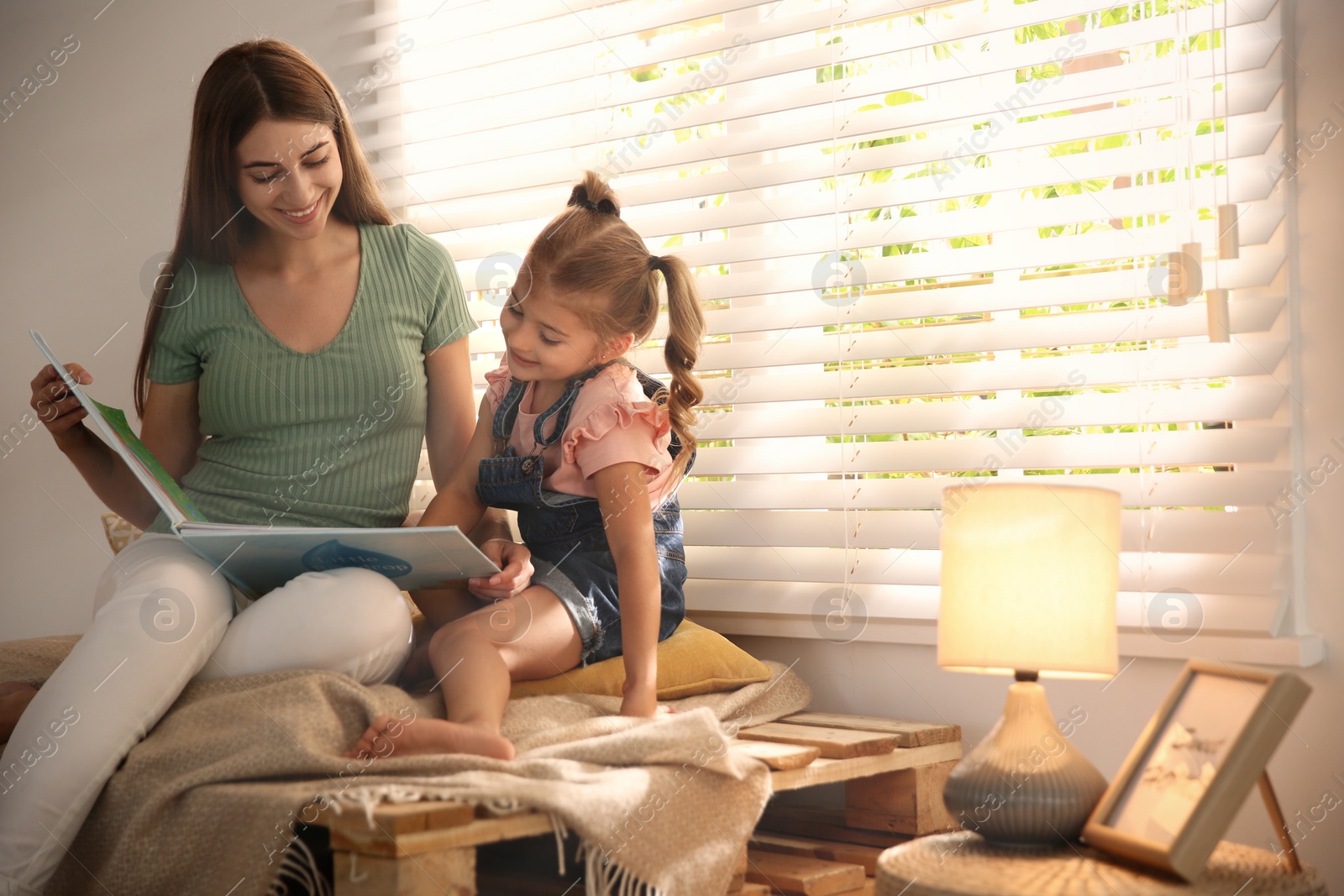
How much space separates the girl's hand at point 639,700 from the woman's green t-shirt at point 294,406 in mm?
481

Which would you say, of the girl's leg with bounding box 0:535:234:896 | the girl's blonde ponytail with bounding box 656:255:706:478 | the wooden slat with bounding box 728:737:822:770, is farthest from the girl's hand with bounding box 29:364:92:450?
the wooden slat with bounding box 728:737:822:770

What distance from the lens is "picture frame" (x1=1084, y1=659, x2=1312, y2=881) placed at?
951 mm

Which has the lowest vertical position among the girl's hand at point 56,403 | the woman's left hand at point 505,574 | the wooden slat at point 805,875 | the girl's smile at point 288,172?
the wooden slat at point 805,875

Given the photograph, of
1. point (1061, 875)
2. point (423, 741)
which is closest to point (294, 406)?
point (423, 741)

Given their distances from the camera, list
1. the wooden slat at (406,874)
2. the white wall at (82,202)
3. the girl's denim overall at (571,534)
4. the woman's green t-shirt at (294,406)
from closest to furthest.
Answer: the wooden slat at (406,874), the girl's denim overall at (571,534), the woman's green t-shirt at (294,406), the white wall at (82,202)

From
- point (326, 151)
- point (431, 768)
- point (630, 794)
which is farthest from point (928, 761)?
point (326, 151)

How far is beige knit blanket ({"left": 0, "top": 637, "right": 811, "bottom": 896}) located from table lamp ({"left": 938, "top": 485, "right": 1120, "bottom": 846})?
238mm

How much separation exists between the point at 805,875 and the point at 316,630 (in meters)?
0.60

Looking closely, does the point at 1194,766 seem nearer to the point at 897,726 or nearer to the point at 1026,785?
the point at 1026,785

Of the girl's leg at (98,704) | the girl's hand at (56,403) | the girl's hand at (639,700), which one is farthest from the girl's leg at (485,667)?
the girl's hand at (56,403)

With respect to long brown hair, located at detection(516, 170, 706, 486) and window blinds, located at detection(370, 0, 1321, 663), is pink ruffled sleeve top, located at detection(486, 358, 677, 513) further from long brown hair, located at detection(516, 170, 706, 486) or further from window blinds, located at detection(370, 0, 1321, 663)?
window blinds, located at detection(370, 0, 1321, 663)

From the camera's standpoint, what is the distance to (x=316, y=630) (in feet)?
4.02

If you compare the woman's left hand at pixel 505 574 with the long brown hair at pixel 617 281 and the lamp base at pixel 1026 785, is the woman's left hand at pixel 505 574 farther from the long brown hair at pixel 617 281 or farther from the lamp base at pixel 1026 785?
the lamp base at pixel 1026 785

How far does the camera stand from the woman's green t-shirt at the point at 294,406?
1551 mm
